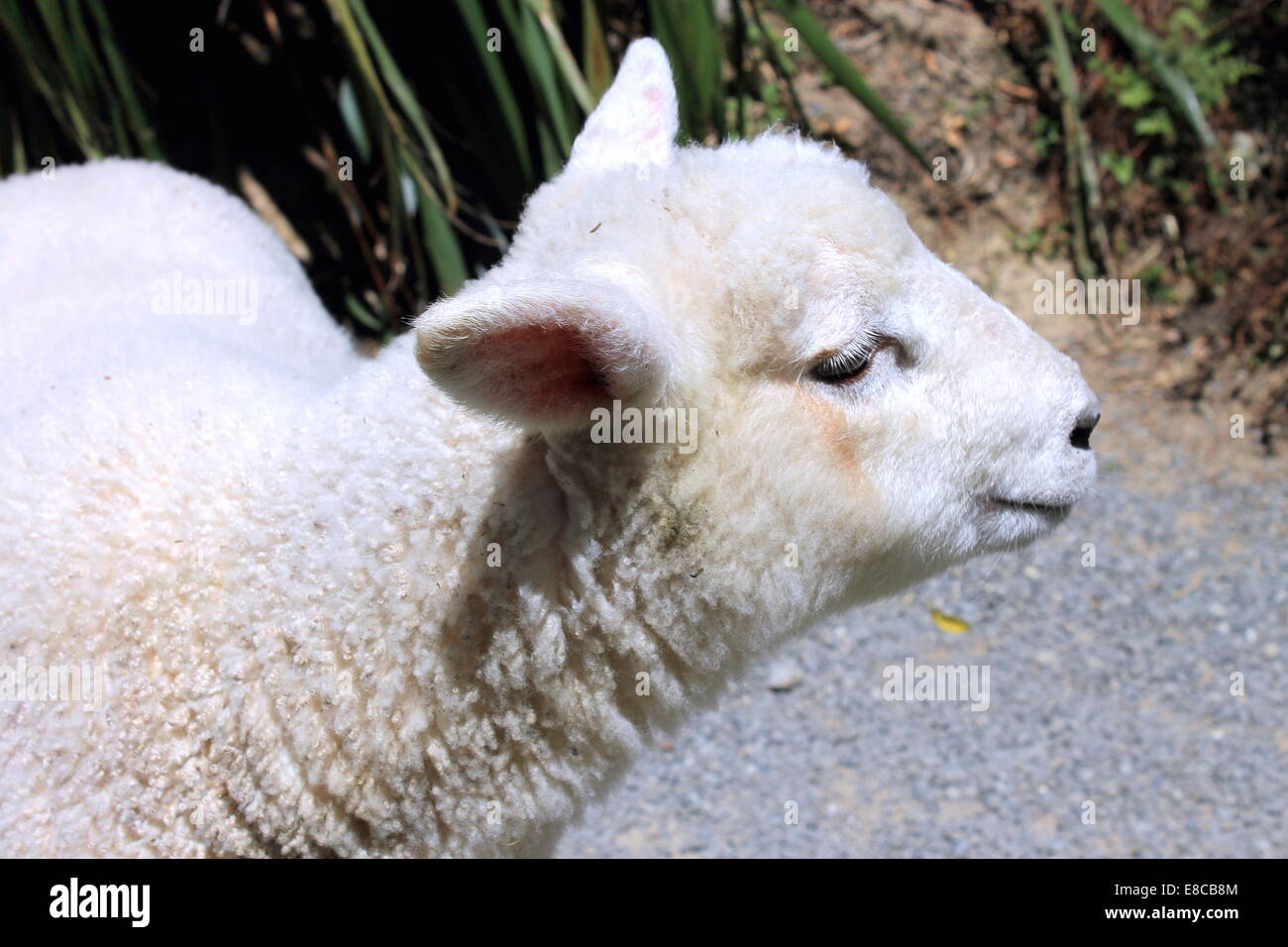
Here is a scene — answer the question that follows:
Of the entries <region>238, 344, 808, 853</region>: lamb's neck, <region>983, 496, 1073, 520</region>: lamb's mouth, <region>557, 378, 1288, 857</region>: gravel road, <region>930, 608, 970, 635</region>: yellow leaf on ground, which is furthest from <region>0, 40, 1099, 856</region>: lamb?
<region>930, 608, 970, 635</region>: yellow leaf on ground

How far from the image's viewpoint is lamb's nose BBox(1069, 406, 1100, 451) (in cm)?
204

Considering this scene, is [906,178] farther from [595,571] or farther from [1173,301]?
[595,571]

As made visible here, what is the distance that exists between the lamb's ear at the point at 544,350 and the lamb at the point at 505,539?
0.02 m

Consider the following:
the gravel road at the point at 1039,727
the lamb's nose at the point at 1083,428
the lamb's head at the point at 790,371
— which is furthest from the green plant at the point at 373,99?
the lamb's nose at the point at 1083,428

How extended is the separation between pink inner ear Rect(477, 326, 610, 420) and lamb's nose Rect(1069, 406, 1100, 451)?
901 mm

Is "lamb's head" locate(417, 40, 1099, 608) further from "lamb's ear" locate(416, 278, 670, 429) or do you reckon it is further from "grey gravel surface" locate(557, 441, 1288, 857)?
"grey gravel surface" locate(557, 441, 1288, 857)

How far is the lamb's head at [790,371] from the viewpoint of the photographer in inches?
69.0

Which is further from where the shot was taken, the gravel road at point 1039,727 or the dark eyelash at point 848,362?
the gravel road at point 1039,727

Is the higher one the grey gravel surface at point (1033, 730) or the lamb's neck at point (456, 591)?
the lamb's neck at point (456, 591)

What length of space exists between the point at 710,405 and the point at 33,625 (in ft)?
3.69

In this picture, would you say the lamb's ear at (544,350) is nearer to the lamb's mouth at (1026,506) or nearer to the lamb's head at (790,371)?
the lamb's head at (790,371)

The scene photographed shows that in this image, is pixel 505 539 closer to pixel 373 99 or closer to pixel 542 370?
pixel 542 370

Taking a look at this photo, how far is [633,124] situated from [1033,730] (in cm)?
280
